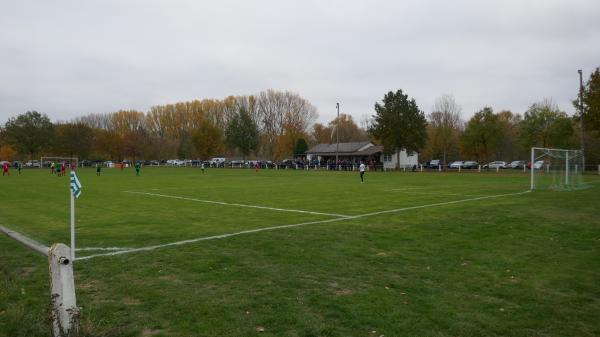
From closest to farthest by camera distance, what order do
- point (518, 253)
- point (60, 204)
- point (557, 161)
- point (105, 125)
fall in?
point (518, 253), point (60, 204), point (557, 161), point (105, 125)

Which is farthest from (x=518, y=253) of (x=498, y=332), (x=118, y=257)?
(x=118, y=257)

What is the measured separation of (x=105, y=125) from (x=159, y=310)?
5077 inches

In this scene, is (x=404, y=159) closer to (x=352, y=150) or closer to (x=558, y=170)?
(x=352, y=150)

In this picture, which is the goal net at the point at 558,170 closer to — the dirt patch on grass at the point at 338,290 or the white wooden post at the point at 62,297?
the dirt patch on grass at the point at 338,290

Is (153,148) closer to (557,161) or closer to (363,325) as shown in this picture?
(557,161)

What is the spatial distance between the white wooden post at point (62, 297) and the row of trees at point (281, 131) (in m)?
40.9

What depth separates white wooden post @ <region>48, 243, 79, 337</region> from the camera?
4.35m

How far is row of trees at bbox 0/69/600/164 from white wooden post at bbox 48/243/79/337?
40858mm

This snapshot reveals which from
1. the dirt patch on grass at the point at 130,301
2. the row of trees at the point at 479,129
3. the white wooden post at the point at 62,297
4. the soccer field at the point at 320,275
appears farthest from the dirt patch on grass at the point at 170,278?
the row of trees at the point at 479,129

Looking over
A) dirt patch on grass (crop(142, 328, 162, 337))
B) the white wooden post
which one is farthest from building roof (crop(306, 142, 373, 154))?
the white wooden post

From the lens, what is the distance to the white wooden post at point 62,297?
14.3ft

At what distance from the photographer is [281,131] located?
99000mm

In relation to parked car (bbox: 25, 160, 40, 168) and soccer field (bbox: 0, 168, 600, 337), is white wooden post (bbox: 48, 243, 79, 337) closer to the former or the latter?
soccer field (bbox: 0, 168, 600, 337)

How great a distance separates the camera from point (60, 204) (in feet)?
57.7
